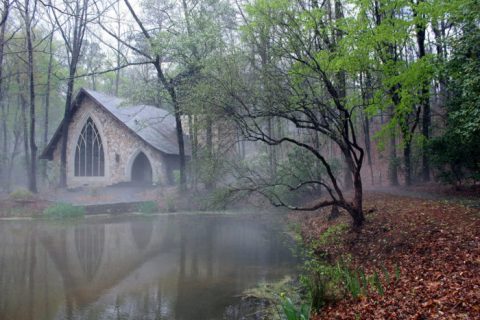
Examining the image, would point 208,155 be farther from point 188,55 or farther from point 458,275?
point 188,55

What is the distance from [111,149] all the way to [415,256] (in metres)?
23.7

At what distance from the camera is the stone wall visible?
2664 centimetres

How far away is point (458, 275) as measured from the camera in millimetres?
6211

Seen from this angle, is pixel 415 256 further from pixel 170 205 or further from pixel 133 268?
pixel 170 205

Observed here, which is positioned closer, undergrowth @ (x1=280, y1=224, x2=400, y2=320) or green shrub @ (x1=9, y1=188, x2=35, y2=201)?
undergrowth @ (x1=280, y1=224, x2=400, y2=320)

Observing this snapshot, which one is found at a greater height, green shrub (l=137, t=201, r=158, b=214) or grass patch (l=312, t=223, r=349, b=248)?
green shrub (l=137, t=201, r=158, b=214)

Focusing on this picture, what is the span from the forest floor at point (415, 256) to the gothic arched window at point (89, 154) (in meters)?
19.8

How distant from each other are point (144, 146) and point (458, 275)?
75.6 ft

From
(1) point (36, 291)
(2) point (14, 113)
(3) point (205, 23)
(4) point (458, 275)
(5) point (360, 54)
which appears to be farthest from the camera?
(2) point (14, 113)

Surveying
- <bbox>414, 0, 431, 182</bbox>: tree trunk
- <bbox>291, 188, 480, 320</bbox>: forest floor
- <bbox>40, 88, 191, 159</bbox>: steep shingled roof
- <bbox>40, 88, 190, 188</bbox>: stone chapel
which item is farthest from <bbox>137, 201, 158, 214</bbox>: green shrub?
<bbox>414, 0, 431, 182</bbox>: tree trunk

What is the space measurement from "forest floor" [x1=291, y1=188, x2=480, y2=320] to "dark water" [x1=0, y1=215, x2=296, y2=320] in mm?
1761

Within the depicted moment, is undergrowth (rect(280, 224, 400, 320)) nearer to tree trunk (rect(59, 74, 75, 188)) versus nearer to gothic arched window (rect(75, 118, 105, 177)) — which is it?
tree trunk (rect(59, 74, 75, 188))

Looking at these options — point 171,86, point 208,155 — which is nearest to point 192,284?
point 208,155

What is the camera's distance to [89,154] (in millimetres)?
29281
